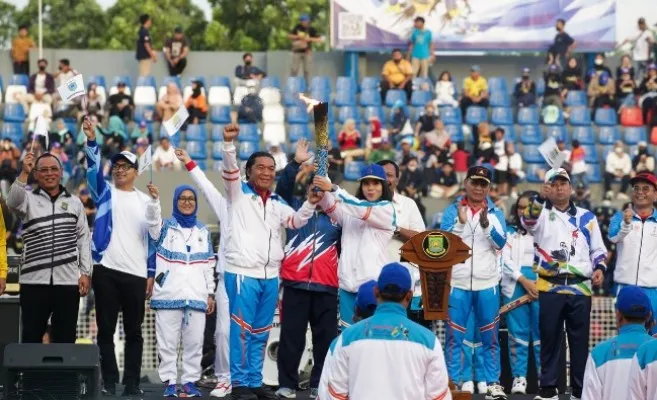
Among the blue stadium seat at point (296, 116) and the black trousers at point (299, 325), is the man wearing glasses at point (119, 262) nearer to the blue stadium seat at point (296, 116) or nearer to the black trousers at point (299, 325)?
the black trousers at point (299, 325)

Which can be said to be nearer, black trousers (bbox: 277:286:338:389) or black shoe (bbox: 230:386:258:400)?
black shoe (bbox: 230:386:258:400)

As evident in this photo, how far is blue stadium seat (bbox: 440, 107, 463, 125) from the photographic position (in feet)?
92.6

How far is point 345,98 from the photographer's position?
2888 centimetres

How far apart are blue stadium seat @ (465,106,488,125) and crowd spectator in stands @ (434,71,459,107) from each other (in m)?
0.35

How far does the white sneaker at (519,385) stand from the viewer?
574 inches

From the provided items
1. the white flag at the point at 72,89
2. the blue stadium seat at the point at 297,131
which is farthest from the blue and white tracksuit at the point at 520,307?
the blue stadium seat at the point at 297,131

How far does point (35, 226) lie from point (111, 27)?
116 feet

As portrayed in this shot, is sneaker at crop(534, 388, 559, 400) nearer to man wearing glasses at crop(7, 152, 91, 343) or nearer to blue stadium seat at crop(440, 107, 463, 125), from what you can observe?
man wearing glasses at crop(7, 152, 91, 343)

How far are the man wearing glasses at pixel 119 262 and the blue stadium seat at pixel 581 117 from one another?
16.3 meters

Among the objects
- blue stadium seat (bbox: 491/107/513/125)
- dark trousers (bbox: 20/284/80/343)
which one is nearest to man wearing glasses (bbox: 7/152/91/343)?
dark trousers (bbox: 20/284/80/343)

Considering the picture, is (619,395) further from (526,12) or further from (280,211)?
(526,12)

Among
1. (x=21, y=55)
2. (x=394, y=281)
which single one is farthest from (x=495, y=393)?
(x=21, y=55)

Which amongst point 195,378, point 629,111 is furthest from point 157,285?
point 629,111

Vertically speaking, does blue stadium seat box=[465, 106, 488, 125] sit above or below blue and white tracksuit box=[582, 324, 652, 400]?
above
